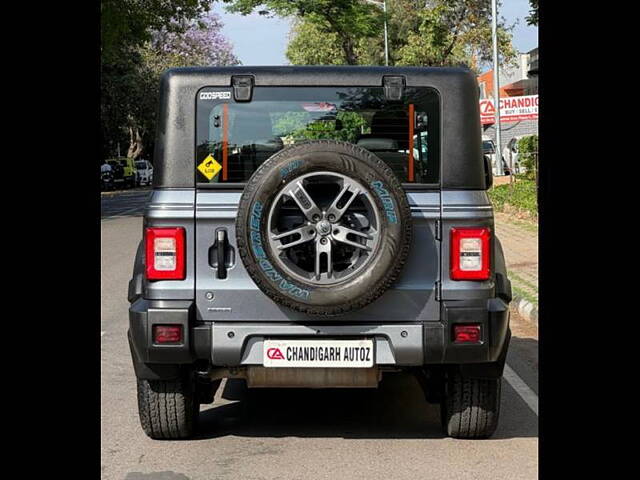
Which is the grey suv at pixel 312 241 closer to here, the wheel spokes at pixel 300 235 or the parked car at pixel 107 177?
the wheel spokes at pixel 300 235

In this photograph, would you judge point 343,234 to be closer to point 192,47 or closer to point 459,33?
point 459,33

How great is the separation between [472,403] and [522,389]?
1.70 meters

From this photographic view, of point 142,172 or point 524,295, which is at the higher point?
point 142,172

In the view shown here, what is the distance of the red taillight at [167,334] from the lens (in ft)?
20.4

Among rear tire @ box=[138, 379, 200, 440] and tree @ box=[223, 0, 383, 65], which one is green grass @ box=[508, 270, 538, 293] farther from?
tree @ box=[223, 0, 383, 65]

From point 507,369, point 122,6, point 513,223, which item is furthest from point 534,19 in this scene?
point 507,369

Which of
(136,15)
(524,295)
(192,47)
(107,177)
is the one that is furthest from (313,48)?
(524,295)

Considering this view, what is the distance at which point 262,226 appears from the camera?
19.6 feet

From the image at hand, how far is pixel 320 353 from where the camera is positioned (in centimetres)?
621

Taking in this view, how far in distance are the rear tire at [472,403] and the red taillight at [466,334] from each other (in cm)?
36

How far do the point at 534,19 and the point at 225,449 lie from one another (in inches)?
1020

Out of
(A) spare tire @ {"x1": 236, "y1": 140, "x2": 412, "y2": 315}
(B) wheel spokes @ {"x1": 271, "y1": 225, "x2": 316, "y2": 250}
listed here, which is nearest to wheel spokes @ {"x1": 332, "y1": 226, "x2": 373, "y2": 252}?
(A) spare tire @ {"x1": 236, "y1": 140, "x2": 412, "y2": 315}
